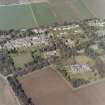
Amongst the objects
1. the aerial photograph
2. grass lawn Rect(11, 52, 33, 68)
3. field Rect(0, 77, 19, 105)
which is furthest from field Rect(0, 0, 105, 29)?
field Rect(0, 77, 19, 105)

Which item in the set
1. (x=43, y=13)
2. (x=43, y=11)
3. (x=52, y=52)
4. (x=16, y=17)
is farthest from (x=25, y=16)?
(x=52, y=52)

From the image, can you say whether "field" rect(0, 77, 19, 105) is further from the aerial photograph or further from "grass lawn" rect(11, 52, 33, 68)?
"grass lawn" rect(11, 52, 33, 68)

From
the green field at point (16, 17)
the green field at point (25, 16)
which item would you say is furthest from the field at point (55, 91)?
the green field at point (25, 16)

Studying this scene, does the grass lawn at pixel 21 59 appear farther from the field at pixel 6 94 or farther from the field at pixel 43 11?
the field at pixel 43 11

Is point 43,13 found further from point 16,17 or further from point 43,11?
point 16,17

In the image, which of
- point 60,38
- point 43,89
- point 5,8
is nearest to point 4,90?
point 43,89

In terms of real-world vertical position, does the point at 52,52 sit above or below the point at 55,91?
above

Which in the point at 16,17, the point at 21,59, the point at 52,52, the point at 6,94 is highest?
the point at 16,17
